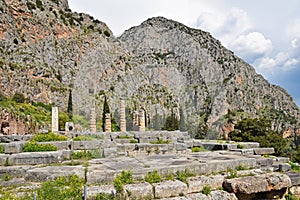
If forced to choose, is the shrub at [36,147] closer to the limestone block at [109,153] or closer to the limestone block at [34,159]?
the limestone block at [34,159]

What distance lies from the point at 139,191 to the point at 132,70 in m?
83.6

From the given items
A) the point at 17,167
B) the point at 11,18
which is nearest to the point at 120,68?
the point at 11,18

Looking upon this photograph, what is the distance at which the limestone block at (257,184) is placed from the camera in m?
6.50

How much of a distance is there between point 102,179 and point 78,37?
76.6 metres

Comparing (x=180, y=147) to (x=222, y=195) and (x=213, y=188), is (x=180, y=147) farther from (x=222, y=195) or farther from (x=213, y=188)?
(x=222, y=195)

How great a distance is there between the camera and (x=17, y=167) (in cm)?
785

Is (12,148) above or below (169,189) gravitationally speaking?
above

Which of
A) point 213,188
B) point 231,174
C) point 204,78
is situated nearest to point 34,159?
point 213,188

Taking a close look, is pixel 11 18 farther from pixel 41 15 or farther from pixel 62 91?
pixel 62 91

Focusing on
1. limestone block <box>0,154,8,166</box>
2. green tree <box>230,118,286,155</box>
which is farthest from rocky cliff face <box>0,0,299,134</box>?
limestone block <box>0,154,8,166</box>

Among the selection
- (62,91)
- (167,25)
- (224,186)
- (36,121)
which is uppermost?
(167,25)

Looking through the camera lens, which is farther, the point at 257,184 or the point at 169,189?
the point at 257,184

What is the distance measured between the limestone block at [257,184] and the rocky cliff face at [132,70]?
159 ft

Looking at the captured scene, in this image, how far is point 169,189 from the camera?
6.08 m
